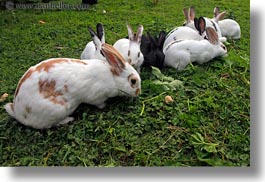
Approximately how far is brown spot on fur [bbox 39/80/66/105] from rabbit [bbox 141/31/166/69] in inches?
14.1

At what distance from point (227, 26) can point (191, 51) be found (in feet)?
0.81

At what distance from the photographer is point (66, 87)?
99 centimetres

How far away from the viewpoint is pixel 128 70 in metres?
1.04

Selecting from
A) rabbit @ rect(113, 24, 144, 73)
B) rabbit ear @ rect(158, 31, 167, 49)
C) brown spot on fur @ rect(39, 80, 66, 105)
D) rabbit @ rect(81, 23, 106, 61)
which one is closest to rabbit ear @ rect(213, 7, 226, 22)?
rabbit ear @ rect(158, 31, 167, 49)

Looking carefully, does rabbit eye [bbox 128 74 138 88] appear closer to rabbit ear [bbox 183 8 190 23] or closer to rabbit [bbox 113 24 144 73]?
rabbit [bbox 113 24 144 73]

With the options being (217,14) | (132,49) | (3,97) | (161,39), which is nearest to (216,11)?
(217,14)

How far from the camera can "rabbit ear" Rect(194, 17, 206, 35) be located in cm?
131

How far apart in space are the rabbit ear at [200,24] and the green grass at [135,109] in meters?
0.04

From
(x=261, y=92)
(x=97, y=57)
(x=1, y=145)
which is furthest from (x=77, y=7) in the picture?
(x=261, y=92)

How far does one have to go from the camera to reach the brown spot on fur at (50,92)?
98 centimetres

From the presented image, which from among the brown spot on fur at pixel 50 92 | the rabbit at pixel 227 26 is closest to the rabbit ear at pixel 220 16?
the rabbit at pixel 227 26

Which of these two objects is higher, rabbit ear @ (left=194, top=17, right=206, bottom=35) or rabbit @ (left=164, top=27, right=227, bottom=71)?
rabbit ear @ (left=194, top=17, right=206, bottom=35)

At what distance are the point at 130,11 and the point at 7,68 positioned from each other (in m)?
0.40

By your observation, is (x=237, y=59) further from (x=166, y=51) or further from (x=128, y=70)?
(x=128, y=70)
